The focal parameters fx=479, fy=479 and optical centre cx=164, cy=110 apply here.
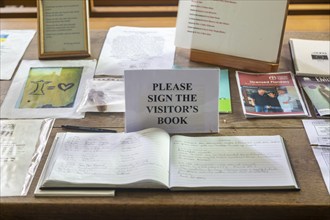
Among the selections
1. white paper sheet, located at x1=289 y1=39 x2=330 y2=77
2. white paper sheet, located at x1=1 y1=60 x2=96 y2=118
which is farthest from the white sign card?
white paper sheet, located at x1=289 y1=39 x2=330 y2=77

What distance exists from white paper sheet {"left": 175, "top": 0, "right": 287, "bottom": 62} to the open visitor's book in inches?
11.1

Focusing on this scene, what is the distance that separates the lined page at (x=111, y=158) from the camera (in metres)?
0.89

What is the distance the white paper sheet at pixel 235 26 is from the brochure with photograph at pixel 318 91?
10cm

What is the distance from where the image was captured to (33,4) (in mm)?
1661

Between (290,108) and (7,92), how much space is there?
2.20 feet

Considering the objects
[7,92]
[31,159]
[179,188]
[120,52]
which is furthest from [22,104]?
[179,188]

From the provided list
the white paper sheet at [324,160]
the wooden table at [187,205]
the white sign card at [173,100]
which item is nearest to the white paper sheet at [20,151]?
the wooden table at [187,205]

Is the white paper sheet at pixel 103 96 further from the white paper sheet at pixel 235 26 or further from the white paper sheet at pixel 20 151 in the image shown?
the white paper sheet at pixel 235 26

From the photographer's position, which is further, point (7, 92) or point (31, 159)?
point (7, 92)

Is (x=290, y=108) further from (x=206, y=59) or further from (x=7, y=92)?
(x=7, y=92)

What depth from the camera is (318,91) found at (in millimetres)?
1143

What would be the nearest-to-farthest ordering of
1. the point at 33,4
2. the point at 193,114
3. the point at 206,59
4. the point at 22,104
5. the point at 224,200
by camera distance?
the point at 224,200
the point at 193,114
the point at 22,104
the point at 206,59
the point at 33,4

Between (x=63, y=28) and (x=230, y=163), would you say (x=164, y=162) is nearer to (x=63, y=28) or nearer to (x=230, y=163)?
(x=230, y=163)

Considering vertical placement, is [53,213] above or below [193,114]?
below
